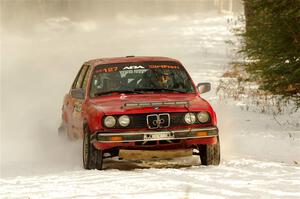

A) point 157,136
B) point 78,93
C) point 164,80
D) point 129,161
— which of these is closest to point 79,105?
point 78,93

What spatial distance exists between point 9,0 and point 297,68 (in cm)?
8138

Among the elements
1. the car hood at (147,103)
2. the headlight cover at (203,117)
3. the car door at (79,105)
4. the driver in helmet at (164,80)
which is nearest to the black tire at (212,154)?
the headlight cover at (203,117)

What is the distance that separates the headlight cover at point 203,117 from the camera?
945 centimetres

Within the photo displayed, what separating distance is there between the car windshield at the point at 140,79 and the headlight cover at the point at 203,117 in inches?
38.4

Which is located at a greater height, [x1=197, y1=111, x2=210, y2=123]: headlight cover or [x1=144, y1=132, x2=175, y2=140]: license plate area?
[x1=197, y1=111, x2=210, y2=123]: headlight cover

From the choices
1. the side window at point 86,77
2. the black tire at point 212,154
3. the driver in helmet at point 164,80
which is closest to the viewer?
the black tire at point 212,154

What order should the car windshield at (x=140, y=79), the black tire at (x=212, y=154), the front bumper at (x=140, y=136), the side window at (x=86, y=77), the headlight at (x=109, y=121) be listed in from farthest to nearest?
1. the side window at (x=86, y=77)
2. the car windshield at (x=140, y=79)
3. the black tire at (x=212, y=154)
4. the headlight at (x=109, y=121)
5. the front bumper at (x=140, y=136)

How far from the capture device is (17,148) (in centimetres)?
1262

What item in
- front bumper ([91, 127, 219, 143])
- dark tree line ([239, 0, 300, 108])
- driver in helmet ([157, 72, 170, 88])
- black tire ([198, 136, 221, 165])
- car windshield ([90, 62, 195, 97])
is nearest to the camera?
front bumper ([91, 127, 219, 143])

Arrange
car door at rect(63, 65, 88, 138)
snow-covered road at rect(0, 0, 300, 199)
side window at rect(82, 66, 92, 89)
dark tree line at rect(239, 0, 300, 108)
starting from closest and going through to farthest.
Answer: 1. snow-covered road at rect(0, 0, 300, 199)
2. side window at rect(82, 66, 92, 89)
3. car door at rect(63, 65, 88, 138)
4. dark tree line at rect(239, 0, 300, 108)

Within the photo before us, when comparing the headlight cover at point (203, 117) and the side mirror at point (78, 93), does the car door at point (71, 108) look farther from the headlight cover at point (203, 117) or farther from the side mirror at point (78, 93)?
the headlight cover at point (203, 117)

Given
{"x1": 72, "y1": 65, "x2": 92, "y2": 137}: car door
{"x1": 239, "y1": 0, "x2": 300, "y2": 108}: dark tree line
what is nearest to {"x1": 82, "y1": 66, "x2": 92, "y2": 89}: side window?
{"x1": 72, "y1": 65, "x2": 92, "y2": 137}: car door

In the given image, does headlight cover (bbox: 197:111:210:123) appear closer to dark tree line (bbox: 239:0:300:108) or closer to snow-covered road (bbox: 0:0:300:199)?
snow-covered road (bbox: 0:0:300:199)

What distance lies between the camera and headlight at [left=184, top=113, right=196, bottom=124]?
9367 mm
